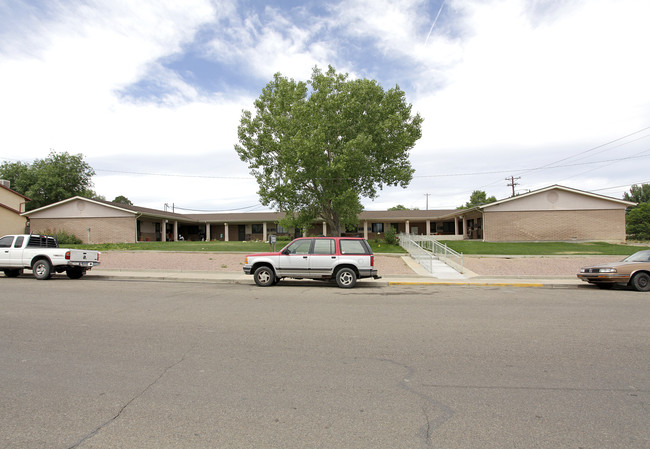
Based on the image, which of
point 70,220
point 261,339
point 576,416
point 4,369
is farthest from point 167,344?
point 70,220

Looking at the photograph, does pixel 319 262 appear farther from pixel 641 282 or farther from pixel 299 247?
pixel 641 282

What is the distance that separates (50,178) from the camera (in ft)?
169

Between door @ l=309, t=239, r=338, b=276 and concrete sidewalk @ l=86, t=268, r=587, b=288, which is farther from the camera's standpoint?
concrete sidewalk @ l=86, t=268, r=587, b=288

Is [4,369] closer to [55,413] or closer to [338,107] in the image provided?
[55,413]

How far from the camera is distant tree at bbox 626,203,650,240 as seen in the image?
4925cm

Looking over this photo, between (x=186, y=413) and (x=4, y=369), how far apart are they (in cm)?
276

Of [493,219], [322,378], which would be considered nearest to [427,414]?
[322,378]

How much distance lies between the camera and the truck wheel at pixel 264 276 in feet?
44.9

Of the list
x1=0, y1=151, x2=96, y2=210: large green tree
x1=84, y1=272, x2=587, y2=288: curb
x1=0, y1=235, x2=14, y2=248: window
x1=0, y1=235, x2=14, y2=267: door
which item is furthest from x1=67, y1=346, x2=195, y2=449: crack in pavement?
x1=0, y1=151, x2=96, y2=210: large green tree

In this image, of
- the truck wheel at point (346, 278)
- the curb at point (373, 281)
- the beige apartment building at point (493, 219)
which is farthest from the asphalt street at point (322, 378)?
the beige apartment building at point (493, 219)

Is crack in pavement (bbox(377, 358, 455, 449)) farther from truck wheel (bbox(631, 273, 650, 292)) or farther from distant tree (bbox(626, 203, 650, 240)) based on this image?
distant tree (bbox(626, 203, 650, 240))

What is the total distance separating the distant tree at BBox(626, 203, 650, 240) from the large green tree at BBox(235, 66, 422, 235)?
127ft

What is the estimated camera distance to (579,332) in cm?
665

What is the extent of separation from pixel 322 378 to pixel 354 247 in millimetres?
9258
